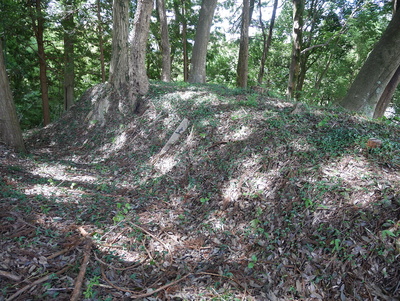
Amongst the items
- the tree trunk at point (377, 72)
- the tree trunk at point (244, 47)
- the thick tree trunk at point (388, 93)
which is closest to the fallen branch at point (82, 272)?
the tree trunk at point (377, 72)

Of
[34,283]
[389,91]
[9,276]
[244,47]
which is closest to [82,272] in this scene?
[34,283]

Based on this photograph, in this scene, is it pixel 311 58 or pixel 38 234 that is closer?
pixel 38 234

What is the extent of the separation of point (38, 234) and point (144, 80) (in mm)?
5766

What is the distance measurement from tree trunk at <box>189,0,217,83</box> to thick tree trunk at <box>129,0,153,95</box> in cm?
306

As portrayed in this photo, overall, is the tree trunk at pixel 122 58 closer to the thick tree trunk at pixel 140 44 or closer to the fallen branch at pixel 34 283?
the thick tree trunk at pixel 140 44

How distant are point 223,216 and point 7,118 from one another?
5918mm

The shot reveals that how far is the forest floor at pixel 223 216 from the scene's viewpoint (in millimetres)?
2434

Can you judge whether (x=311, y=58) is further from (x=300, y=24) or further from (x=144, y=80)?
(x=144, y=80)

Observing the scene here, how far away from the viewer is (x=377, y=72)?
575 cm

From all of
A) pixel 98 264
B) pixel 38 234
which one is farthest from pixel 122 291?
pixel 38 234

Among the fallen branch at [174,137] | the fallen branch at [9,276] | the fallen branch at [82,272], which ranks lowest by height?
the fallen branch at [82,272]

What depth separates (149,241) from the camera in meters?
3.23

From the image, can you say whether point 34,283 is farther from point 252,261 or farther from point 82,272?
point 252,261

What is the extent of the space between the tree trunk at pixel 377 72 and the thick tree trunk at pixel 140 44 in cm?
591
